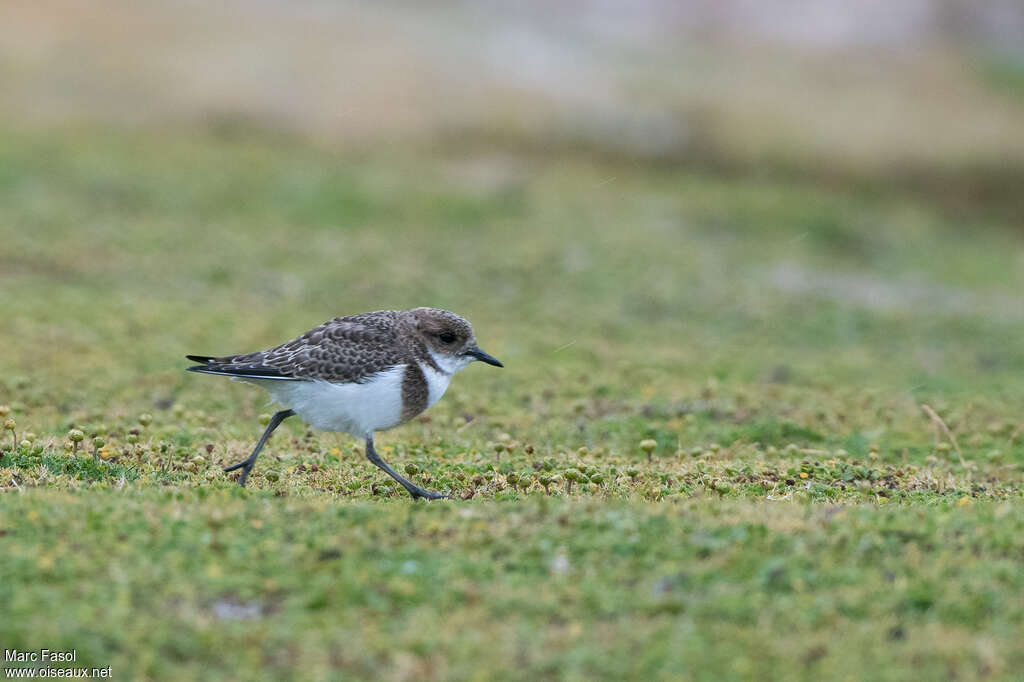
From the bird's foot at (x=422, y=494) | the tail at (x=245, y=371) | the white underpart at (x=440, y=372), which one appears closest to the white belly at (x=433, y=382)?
the white underpart at (x=440, y=372)

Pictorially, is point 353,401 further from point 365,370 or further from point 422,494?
point 422,494

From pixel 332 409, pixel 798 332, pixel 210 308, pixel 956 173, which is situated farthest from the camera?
pixel 956 173

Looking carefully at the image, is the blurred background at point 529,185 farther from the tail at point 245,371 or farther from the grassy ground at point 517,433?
the tail at point 245,371

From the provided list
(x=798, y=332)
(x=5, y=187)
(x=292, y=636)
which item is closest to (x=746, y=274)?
(x=798, y=332)

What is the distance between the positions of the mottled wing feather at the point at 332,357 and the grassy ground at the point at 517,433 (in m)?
0.98

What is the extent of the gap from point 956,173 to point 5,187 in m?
24.4

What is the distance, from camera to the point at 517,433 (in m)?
13.0

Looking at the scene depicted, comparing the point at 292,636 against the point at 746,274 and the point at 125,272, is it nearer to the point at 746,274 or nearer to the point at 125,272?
the point at 125,272

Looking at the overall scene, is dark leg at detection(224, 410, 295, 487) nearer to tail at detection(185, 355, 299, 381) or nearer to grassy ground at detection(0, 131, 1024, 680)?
grassy ground at detection(0, 131, 1024, 680)

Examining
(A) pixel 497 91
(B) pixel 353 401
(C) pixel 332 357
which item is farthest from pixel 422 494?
(A) pixel 497 91

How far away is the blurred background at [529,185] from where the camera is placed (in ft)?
63.1

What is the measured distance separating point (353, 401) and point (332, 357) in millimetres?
429

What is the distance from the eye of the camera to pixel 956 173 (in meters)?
32.9

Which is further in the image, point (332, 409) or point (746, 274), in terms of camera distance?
point (746, 274)
